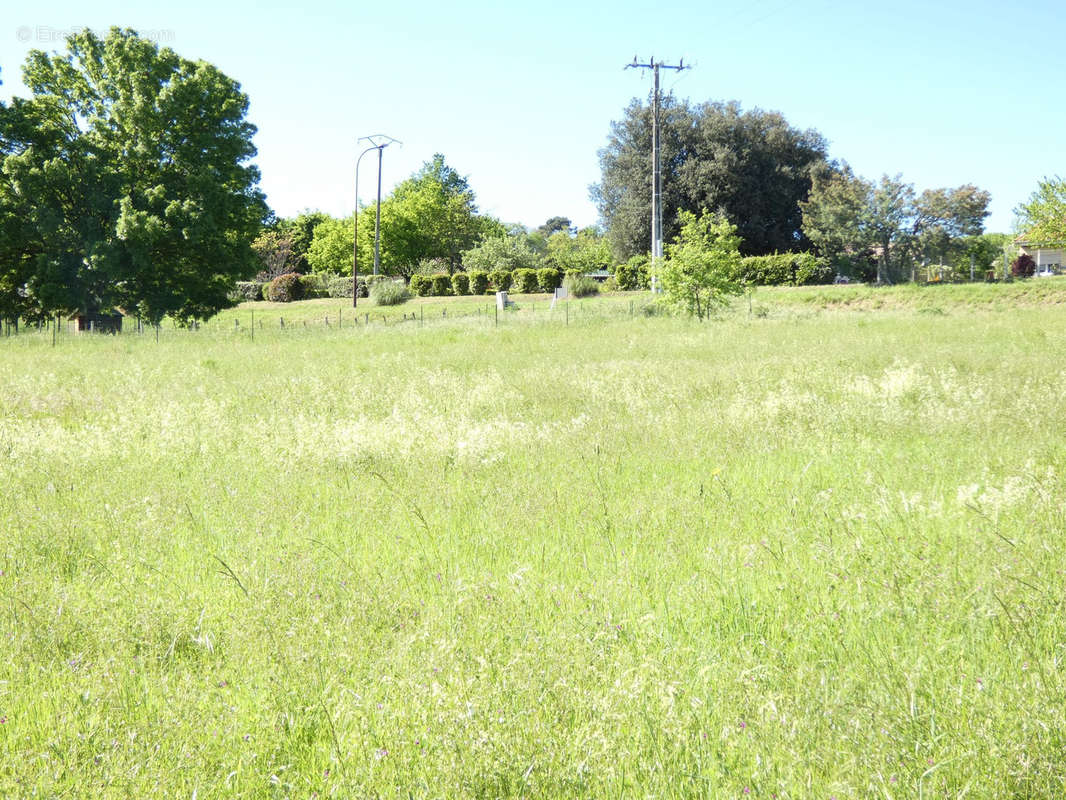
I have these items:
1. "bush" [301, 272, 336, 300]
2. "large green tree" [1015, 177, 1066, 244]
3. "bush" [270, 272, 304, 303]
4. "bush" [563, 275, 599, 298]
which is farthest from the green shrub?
"large green tree" [1015, 177, 1066, 244]

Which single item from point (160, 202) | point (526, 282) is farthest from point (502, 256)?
point (160, 202)

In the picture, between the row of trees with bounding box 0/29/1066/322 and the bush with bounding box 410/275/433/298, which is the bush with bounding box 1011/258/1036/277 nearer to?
the row of trees with bounding box 0/29/1066/322

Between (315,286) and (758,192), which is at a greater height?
(758,192)

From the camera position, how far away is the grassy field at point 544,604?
247cm

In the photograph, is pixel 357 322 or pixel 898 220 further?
pixel 898 220

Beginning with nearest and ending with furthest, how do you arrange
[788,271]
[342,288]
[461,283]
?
1. [788,271]
2. [461,283]
3. [342,288]

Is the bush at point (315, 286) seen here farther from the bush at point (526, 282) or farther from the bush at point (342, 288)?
the bush at point (526, 282)

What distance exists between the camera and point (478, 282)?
2104 inches

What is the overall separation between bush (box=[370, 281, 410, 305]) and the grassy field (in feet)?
129

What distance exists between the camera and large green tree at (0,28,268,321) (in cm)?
2988

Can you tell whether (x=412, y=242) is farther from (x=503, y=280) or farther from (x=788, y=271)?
(x=788, y=271)

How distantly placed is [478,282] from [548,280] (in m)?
5.43

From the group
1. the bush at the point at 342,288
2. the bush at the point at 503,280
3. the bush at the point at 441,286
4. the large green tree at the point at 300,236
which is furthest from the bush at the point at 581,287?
the large green tree at the point at 300,236

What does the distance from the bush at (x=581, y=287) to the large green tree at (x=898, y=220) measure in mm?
14066
